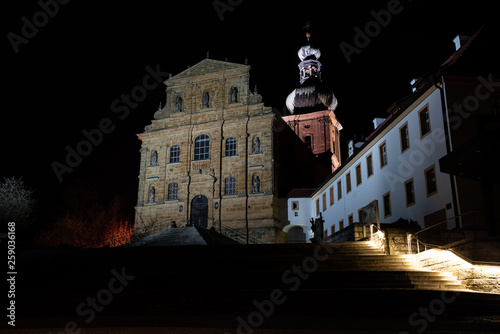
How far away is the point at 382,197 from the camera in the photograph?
26.1m

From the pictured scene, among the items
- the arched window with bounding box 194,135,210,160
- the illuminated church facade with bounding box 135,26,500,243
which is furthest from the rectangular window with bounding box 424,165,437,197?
the arched window with bounding box 194,135,210,160

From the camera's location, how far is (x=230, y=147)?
41.0 m

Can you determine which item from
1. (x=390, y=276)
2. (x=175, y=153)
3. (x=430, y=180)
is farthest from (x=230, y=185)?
(x=390, y=276)

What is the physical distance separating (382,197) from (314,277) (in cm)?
1293

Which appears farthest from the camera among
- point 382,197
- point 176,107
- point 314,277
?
point 176,107

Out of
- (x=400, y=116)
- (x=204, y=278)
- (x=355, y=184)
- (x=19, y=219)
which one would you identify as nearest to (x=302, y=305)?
(x=204, y=278)

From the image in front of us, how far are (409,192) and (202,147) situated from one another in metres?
22.2

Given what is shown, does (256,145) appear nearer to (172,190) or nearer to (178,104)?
(172,190)

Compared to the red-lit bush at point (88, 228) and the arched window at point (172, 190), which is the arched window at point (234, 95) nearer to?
the arched window at point (172, 190)

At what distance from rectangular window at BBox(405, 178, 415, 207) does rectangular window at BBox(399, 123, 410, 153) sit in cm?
166

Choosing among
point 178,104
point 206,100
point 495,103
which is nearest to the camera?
point 495,103

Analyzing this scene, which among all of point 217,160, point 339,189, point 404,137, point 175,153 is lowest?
point 339,189

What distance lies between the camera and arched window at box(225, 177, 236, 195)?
39.5 metres

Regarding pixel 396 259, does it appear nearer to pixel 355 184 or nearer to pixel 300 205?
pixel 355 184
